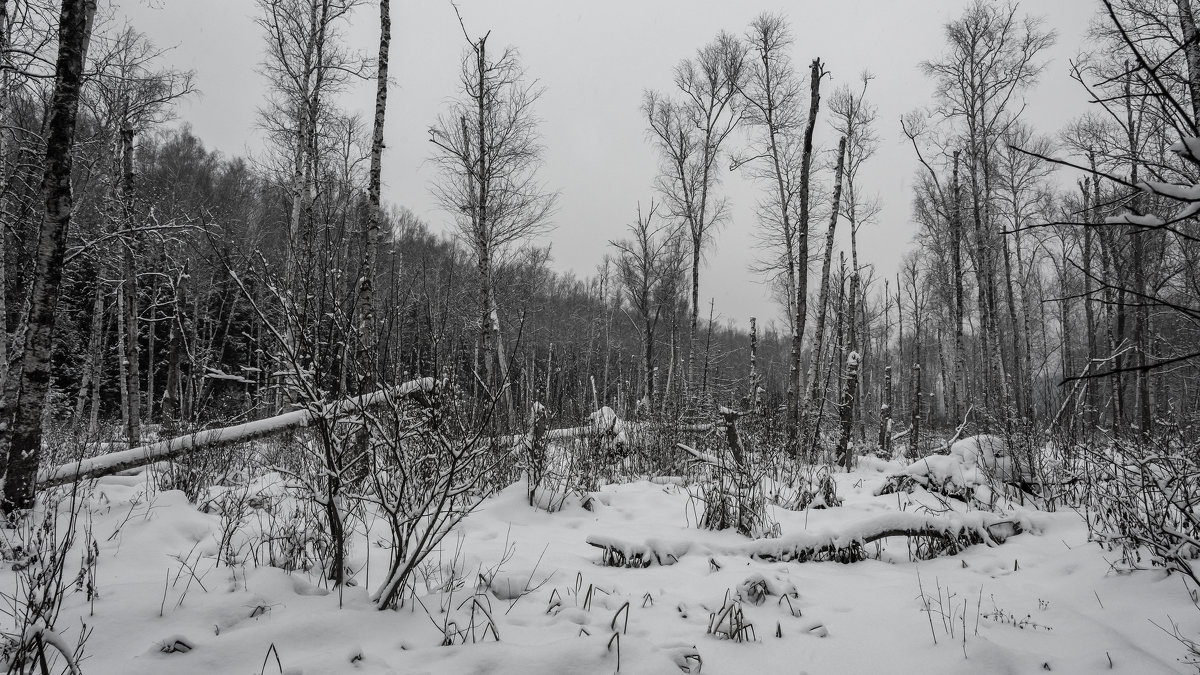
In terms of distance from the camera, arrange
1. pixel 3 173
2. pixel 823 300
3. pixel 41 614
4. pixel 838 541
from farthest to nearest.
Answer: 1. pixel 823 300
2. pixel 3 173
3. pixel 838 541
4. pixel 41 614

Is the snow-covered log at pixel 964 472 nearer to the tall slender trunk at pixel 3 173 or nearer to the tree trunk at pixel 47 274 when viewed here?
the tree trunk at pixel 47 274

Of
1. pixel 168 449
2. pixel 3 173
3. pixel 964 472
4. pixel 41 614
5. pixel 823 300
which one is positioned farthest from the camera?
pixel 823 300

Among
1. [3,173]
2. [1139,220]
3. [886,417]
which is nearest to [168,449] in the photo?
[3,173]

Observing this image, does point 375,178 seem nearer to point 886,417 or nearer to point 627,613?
point 627,613

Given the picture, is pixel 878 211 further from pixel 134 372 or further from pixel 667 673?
pixel 134 372

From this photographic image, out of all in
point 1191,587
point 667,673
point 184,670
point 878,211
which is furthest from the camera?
point 878,211

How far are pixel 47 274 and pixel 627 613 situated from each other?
4.66 m

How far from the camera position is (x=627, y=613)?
2324mm

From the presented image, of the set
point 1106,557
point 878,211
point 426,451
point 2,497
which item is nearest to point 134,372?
point 2,497

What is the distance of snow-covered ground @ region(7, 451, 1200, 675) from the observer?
6.92ft

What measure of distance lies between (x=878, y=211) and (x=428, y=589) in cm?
1797

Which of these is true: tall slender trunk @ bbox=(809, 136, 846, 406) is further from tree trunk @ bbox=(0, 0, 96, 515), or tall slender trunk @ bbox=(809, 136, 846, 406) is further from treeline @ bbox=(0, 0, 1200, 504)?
tree trunk @ bbox=(0, 0, 96, 515)

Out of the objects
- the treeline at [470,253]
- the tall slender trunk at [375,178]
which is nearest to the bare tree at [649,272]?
the treeline at [470,253]

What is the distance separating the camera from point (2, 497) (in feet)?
11.8
